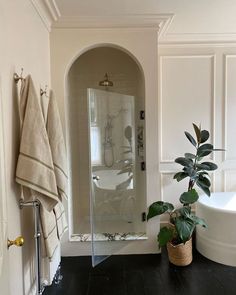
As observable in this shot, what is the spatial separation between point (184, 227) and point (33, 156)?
5.51ft

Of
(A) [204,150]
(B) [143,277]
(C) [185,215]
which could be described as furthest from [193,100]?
(B) [143,277]

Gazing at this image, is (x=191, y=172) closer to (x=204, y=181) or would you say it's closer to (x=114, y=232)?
(x=204, y=181)

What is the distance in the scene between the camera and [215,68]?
347 centimetres

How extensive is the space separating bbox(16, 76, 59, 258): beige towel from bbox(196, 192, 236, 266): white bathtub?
1809 millimetres

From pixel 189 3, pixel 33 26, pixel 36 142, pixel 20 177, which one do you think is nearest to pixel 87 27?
pixel 33 26

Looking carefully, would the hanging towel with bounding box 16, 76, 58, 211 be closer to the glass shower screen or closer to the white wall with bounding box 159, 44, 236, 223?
the glass shower screen

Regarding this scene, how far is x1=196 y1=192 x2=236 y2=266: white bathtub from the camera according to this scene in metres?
2.73

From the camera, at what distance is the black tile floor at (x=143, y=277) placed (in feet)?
7.68

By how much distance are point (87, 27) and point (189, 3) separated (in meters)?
1.05

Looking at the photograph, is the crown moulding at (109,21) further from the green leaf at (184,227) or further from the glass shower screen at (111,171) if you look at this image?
the green leaf at (184,227)

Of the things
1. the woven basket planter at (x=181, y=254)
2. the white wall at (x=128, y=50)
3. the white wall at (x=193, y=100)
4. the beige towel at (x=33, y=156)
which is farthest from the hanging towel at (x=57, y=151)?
the white wall at (x=193, y=100)

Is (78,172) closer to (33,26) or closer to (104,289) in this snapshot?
(104,289)

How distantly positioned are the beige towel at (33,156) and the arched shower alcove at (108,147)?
0.84m

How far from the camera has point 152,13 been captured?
2.60 metres
